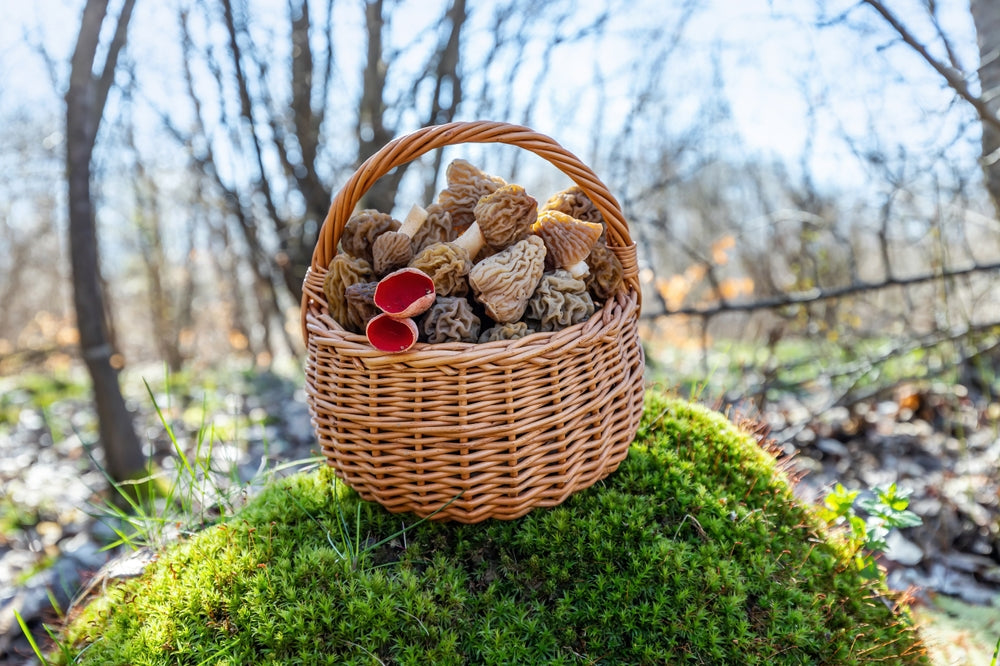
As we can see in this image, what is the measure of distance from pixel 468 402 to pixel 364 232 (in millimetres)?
746

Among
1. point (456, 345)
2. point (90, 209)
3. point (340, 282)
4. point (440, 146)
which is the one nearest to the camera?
point (456, 345)

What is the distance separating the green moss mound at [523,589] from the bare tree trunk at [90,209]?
2716 mm

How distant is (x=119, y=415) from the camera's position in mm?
4219

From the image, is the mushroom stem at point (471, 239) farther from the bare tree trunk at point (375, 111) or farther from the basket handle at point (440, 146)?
the bare tree trunk at point (375, 111)

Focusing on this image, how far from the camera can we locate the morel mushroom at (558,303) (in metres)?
1.85

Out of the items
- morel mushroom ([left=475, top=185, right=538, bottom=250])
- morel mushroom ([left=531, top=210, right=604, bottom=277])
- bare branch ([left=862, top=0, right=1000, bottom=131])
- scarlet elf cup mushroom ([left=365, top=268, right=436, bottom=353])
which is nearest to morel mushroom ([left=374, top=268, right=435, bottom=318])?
scarlet elf cup mushroom ([left=365, top=268, right=436, bottom=353])

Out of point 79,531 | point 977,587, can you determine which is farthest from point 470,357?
point 79,531

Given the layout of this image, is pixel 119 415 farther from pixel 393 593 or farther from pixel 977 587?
pixel 977 587

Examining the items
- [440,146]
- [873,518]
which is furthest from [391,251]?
[873,518]

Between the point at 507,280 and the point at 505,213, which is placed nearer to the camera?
the point at 507,280

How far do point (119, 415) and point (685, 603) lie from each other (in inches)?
161

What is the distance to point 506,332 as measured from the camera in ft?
5.85

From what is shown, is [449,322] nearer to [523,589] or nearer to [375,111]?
[523,589]

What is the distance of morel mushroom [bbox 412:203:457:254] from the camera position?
6.77 feet
